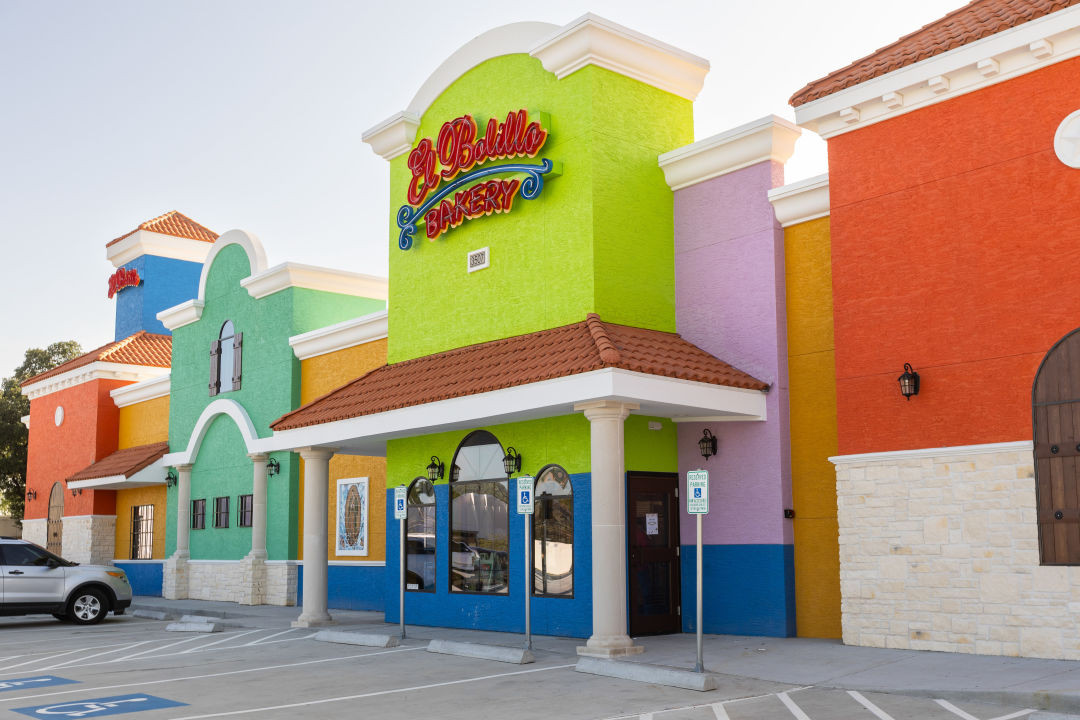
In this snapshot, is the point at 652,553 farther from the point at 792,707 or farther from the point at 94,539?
the point at 94,539

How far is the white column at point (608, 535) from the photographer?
12695 mm

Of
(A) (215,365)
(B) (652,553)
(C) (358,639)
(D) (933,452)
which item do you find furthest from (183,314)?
(D) (933,452)

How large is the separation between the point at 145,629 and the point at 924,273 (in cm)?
1496

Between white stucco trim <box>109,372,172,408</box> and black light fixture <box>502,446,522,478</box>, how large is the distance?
54.2 feet

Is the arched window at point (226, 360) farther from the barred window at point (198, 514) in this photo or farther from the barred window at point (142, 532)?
the barred window at point (142, 532)

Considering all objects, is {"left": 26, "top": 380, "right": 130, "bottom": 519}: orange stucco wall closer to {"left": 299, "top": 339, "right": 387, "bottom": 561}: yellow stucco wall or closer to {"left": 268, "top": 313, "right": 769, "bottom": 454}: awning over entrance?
{"left": 299, "top": 339, "right": 387, "bottom": 561}: yellow stucco wall

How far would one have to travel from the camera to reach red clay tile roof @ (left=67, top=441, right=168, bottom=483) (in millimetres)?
28091

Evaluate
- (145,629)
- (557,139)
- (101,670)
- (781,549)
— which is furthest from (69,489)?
(781,549)

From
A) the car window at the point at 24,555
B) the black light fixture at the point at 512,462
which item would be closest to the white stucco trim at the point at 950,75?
the black light fixture at the point at 512,462

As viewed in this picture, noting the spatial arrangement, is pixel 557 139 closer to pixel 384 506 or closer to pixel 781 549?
pixel 781 549

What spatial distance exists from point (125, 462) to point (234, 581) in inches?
271

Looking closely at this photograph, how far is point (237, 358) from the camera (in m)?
25.6

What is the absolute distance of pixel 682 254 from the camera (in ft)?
52.6

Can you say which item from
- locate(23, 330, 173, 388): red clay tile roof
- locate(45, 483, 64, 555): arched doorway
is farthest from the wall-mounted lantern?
locate(45, 483, 64, 555): arched doorway
